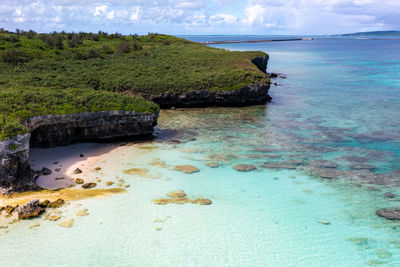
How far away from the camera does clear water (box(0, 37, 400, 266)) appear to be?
610 inches

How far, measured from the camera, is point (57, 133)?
28.4 metres

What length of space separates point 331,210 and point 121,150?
18.2 metres

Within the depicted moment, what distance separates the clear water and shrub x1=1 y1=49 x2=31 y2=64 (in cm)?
2647

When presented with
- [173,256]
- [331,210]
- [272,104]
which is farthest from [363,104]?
[173,256]

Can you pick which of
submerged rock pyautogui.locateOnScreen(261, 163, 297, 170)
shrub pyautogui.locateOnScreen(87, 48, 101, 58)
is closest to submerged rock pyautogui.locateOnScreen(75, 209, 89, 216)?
submerged rock pyautogui.locateOnScreen(261, 163, 297, 170)

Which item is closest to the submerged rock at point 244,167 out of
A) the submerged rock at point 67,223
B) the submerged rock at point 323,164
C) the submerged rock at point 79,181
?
the submerged rock at point 323,164

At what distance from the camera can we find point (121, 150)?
1123 inches

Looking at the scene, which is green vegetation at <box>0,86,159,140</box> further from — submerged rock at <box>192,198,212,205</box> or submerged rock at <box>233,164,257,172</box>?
submerged rock at <box>192,198,212,205</box>

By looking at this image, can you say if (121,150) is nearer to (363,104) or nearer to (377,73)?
(363,104)

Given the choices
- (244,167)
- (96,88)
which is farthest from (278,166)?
(96,88)

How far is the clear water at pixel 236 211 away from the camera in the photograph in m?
15.5

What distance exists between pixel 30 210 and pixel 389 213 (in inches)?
837

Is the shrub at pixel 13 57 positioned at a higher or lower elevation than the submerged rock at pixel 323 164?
higher

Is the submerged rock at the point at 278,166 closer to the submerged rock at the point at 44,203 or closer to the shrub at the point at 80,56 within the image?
the submerged rock at the point at 44,203
